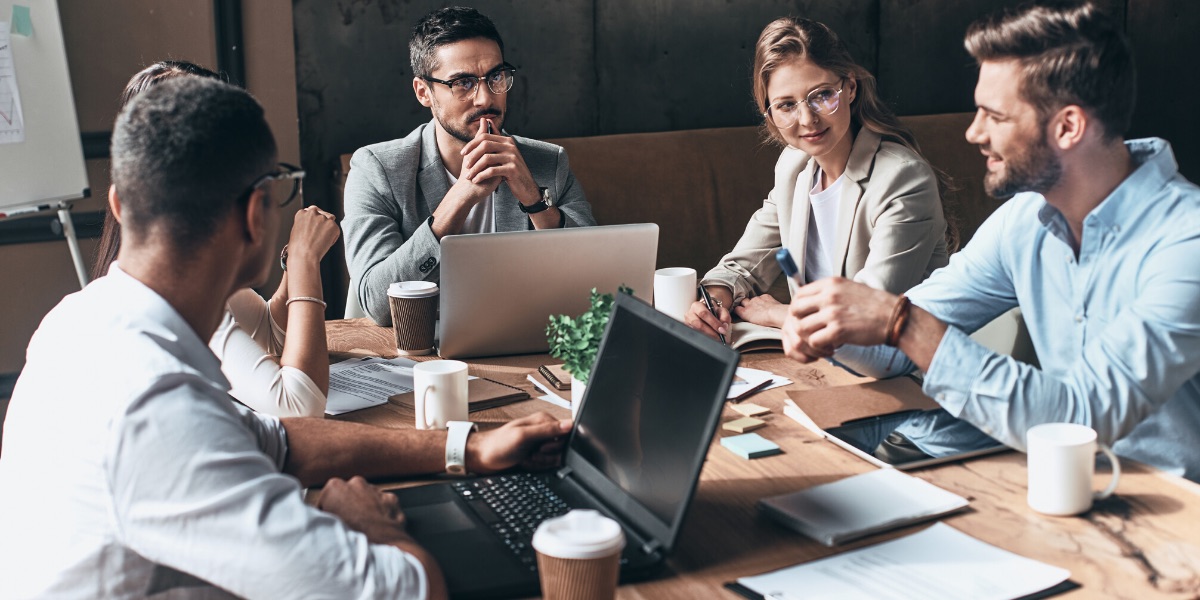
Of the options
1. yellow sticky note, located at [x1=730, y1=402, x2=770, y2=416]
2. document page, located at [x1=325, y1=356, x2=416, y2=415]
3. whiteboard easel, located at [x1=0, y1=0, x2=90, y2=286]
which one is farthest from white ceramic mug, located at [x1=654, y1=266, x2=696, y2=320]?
whiteboard easel, located at [x1=0, y1=0, x2=90, y2=286]

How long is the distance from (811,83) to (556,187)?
699 mm

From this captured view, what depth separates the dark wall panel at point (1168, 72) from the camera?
15.5 ft

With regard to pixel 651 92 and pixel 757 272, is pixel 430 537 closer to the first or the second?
pixel 757 272

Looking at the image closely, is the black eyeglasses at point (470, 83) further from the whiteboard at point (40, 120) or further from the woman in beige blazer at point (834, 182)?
the whiteboard at point (40, 120)

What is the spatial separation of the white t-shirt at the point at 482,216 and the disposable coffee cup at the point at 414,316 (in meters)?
0.64

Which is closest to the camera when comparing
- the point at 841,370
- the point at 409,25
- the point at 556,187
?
the point at 841,370

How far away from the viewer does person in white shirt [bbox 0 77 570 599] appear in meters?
0.98

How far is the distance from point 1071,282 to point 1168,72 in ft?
12.1

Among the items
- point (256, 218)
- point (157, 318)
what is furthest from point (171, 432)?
point (256, 218)

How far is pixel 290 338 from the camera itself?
1.77 meters

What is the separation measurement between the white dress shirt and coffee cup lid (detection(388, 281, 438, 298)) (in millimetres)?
926

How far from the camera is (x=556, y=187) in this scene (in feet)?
9.23

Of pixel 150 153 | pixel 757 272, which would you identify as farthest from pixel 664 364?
pixel 757 272

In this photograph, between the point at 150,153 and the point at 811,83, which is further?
the point at 811,83
